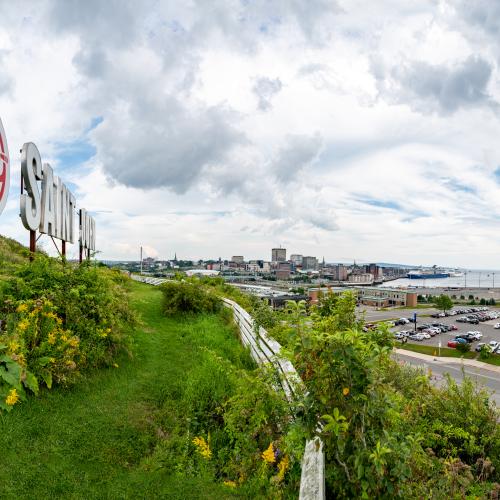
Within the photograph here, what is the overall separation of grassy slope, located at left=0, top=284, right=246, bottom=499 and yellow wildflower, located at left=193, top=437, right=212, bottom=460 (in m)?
0.42

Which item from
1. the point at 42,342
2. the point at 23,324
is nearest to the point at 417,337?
the point at 42,342

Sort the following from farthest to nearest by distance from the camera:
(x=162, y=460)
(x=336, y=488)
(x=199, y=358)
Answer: (x=199, y=358)
(x=162, y=460)
(x=336, y=488)

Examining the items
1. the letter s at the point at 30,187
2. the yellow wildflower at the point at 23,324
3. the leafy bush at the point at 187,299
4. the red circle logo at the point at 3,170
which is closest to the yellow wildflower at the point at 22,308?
the yellow wildflower at the point at 23,324

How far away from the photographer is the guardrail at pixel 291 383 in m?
2.57

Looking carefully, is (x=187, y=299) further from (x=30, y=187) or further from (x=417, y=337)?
(x=417, y=337)

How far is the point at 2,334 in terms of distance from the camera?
5.69 meters

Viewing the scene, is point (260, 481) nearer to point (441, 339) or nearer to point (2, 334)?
point (2, 334)

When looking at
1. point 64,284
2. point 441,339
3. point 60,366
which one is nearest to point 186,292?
point 64,284

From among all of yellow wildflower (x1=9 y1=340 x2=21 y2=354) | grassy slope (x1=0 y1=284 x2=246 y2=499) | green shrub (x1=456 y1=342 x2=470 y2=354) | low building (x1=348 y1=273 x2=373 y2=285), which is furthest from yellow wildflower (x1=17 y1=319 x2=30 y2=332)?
low building (x1=348 y1=273 x2=373 y2=285)

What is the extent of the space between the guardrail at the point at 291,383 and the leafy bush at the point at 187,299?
9.19 feet

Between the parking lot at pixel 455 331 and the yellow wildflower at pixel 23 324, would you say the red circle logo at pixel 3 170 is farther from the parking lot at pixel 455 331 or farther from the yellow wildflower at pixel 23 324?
the parking lot at pixel 455 331

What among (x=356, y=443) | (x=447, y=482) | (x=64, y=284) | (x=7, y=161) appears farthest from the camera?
(x=64, y=284)

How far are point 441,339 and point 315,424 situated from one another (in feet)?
178

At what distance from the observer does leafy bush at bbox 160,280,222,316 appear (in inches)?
489
